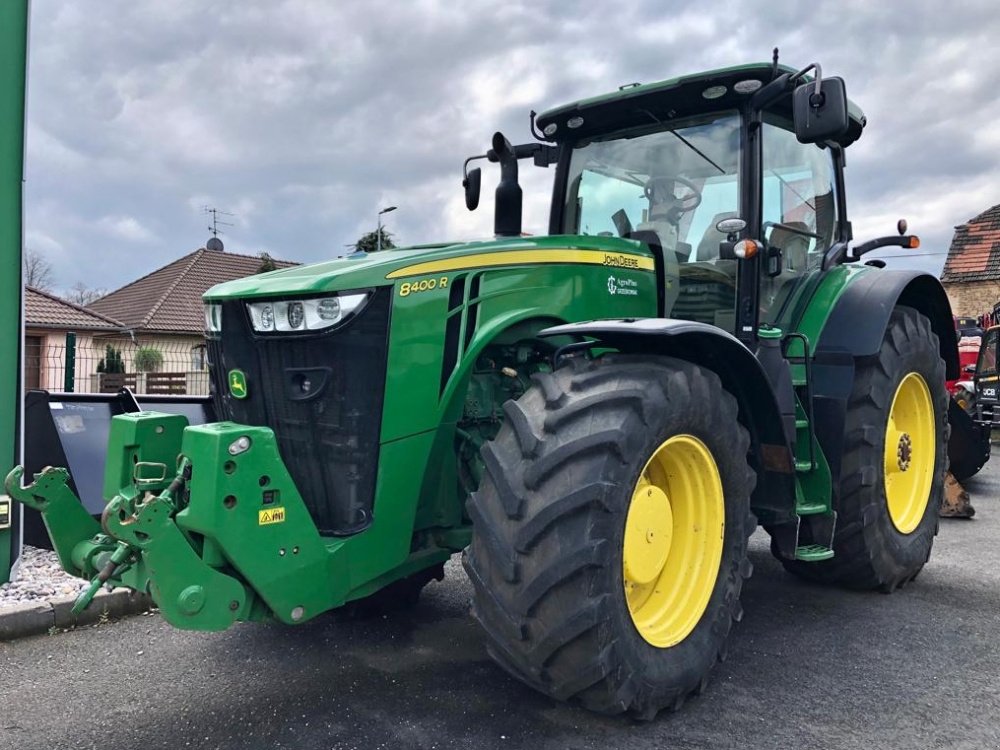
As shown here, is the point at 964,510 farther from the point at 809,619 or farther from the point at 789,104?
the point at 789,104

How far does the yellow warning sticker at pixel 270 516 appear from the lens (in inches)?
95.0

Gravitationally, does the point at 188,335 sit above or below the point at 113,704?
above

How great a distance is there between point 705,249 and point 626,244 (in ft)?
1.68

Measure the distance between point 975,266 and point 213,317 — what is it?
79.1 ft

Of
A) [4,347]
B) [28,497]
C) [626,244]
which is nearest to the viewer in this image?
[28,497]

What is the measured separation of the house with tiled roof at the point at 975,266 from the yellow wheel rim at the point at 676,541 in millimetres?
20900

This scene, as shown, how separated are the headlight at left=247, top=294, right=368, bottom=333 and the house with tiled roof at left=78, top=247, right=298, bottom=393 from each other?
17164mm

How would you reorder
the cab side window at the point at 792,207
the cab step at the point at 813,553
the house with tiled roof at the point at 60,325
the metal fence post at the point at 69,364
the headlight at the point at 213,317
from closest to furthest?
the headlight at the point at 213,317, the cab step at the point at 813,553, the cab side window at the point at 792,207, the metal fence post at the point at 69,364, the house with tiled roof at the point at 60,325

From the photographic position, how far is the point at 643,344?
2.96 metres

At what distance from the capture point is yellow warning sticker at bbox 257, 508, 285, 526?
2.41 meters

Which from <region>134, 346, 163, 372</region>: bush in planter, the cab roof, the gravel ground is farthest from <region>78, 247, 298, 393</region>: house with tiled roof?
the cab roof

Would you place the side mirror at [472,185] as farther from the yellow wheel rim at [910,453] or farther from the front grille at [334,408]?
the yellow wheel rim at [910,453]

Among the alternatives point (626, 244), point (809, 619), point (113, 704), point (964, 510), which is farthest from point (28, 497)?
point (964, 510)

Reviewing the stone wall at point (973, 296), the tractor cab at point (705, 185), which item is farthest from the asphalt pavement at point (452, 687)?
the stone wall at point (973, 296)
